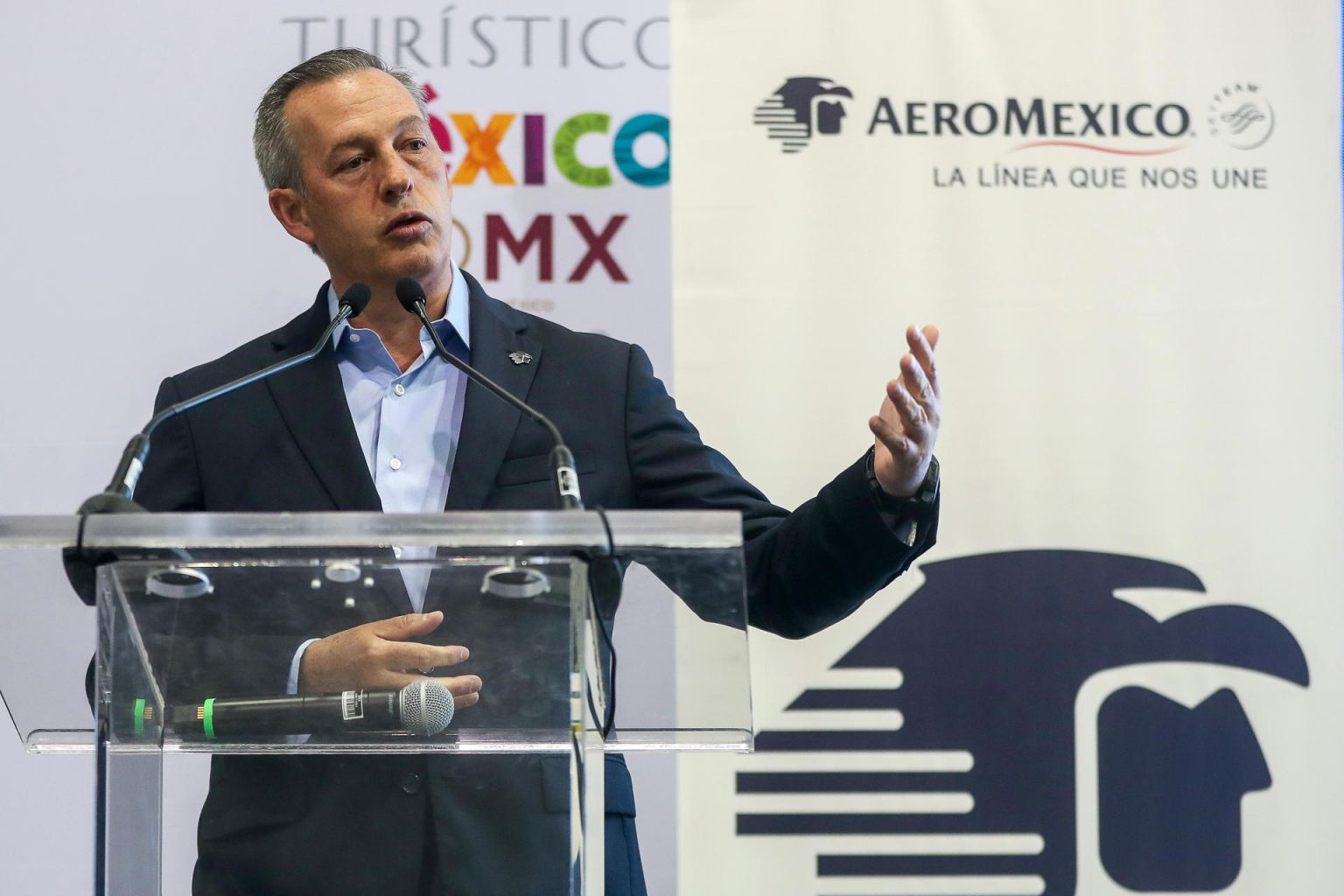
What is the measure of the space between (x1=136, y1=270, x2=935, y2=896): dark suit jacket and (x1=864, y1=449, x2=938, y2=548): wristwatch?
0.02 m

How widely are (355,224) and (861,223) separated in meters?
1.26

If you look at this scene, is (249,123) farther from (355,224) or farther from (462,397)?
(462,397)

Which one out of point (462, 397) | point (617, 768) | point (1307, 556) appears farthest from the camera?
point (1307, 556)

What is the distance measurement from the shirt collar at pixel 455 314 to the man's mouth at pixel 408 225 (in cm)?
8

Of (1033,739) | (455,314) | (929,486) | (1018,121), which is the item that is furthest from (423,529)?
(1018,121)

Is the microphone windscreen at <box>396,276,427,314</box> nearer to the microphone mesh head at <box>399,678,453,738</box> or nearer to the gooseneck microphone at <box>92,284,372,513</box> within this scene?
the gooseneck microphone at <box>92,284,372,513</box>

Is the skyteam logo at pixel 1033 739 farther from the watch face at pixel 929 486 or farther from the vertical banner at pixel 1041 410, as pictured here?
A: the watch face at pixel 929 486

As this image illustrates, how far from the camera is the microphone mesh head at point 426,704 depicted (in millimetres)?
1539

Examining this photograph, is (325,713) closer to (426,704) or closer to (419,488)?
(426,704)

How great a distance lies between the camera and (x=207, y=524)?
145cm

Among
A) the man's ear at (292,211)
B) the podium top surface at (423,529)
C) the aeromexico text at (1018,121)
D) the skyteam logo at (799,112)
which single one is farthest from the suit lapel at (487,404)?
the aeromexico text at (1018,121)

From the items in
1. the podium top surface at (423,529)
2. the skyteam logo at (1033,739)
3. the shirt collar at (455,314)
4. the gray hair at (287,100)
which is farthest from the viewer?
the skyteam logo at (1033,739)

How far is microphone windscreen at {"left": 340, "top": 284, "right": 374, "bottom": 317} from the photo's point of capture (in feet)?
6.55

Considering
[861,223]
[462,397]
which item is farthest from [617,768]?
[861,223]
